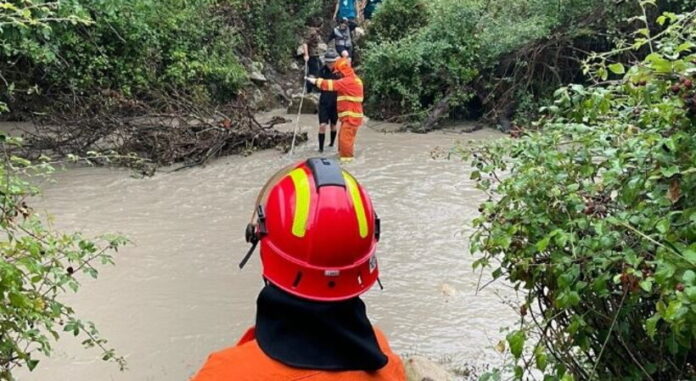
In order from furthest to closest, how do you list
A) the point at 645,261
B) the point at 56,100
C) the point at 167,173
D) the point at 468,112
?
the point at 468,112 < the point at 56,100 < the point at 167,173 < the point at 645,261

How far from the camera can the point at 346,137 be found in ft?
31.0

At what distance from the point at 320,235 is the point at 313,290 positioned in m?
0.13

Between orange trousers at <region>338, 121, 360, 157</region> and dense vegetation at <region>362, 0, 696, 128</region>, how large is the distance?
11.6 ft

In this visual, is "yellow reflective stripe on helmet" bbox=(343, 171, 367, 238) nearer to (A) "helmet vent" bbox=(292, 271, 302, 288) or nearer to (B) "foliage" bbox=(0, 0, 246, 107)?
(A) "helmet vent" bbox=(292, 271, 302, 288)

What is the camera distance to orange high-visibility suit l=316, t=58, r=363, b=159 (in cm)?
927

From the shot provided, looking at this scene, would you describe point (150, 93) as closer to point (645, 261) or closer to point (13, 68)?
point (13, 68)

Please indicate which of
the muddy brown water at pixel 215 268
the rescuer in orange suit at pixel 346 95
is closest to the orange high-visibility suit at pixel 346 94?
the rescuer in orange suit at pixel 346 95

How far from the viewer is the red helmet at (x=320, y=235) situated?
1.55 m

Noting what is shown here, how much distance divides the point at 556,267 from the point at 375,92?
11.5 meters

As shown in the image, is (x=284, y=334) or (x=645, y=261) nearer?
(x=284, y=334)

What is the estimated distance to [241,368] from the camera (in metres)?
1.41

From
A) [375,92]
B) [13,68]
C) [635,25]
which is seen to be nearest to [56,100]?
[13,68]

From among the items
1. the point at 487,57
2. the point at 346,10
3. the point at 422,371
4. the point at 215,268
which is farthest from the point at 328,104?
the point at 346,10

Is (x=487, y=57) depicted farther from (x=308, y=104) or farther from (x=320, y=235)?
(x=320, y=235)
